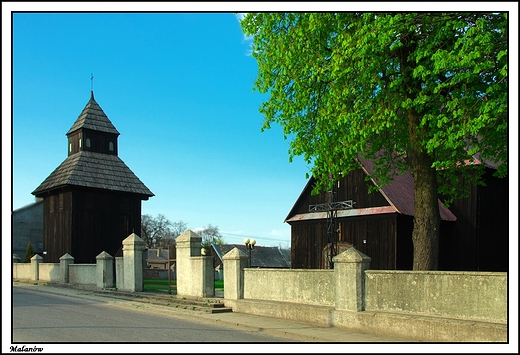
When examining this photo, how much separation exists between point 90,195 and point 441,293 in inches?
1269

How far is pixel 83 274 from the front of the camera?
29469mm

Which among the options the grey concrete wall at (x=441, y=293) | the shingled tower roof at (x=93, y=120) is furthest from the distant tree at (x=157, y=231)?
the grey concrete wall at (x=441, y=293)

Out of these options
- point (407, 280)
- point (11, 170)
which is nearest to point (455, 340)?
point (407, 280)

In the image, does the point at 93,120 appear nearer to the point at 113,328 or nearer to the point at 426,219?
the point at 113,328

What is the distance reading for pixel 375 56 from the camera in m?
13.4

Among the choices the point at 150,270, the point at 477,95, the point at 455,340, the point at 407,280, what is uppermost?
the point at 477,95

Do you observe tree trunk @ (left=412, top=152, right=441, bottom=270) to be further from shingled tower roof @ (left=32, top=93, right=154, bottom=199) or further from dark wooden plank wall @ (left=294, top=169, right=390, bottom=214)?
shingled tower roof @ (left=32, top=93, right=154, bottom=199)

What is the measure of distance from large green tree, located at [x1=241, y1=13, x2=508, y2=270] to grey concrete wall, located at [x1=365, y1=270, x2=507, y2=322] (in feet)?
6.72

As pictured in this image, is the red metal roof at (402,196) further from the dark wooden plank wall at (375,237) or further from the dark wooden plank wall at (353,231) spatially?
the dark wooden plank wall at (375,237)

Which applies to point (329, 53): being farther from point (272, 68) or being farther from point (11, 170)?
point (11, 170)

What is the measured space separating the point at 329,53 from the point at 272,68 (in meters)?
1.83

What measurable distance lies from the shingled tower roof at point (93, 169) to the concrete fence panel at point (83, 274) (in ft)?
30.0

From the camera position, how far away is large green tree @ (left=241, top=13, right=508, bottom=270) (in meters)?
12.2

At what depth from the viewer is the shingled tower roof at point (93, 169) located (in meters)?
39.5
